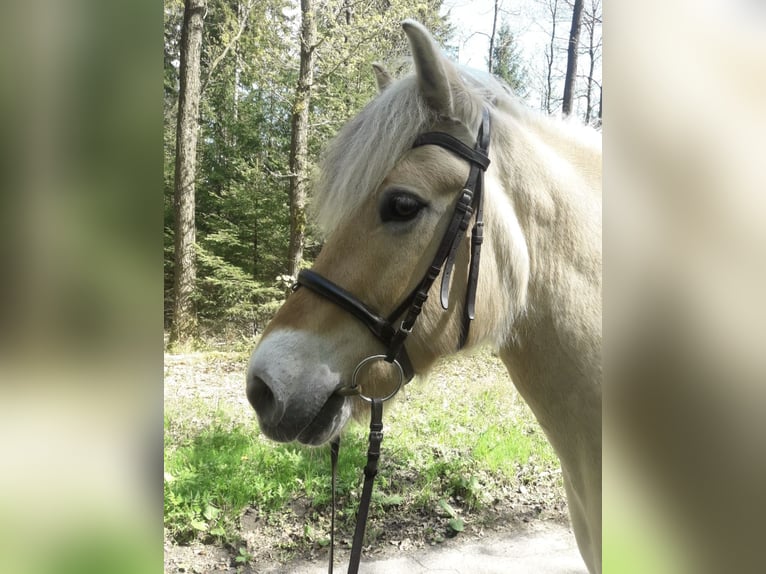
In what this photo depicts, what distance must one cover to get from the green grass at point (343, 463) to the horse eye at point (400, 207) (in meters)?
2.20

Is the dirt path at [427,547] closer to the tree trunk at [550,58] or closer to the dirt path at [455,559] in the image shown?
the dirt path at [455,559]

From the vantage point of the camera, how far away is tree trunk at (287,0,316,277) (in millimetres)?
5856

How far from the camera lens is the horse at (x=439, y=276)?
4.33ft

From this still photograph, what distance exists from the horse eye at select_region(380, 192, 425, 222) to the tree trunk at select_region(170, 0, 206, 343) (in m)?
5.18

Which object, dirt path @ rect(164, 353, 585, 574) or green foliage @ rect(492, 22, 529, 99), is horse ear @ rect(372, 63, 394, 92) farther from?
green foliage @ rect(492, 22, 529, 99)

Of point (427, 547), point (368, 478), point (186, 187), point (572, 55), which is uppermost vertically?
point (572, 55)

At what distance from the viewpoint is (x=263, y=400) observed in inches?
52.2

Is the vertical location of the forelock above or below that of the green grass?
above

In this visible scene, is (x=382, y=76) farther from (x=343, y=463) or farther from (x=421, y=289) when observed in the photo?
(x=343, y=463)

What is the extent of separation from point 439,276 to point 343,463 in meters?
2.85

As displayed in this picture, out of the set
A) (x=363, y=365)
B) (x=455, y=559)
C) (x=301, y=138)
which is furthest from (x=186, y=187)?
(x=363, y=365)

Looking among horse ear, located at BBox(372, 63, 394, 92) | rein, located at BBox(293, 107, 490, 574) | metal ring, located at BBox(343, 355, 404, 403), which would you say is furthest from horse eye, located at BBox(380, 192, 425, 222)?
horse ear, located at BBox(372, 63, 394, 92)
